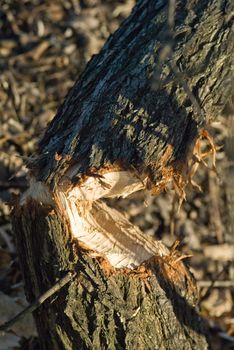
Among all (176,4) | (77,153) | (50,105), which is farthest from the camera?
(50,105)

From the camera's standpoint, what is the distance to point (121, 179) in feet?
7.97

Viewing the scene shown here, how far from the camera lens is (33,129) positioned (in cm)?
438

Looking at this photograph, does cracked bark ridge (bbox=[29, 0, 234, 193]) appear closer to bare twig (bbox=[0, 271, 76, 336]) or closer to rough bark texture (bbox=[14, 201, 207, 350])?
rough bark texture (bbox=[14, 201, 207, 350])

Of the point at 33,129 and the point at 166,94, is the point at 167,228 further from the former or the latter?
the point at 166,94

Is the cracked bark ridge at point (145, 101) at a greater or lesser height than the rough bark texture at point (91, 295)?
greater

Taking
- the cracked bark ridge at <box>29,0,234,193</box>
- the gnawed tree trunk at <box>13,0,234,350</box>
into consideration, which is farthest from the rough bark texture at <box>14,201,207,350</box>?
the cracked bark ridge at <box>29,0,234,193</box>

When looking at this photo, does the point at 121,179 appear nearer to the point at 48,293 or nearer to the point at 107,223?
the point at 107,223

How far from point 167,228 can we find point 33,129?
111 cm

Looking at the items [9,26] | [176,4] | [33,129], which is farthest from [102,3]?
[176,4]

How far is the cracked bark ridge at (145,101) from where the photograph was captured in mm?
2399

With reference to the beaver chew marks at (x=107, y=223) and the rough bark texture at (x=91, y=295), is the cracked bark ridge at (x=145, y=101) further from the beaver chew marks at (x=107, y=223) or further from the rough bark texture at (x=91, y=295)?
the rough bark texture at (x=91, y=295)

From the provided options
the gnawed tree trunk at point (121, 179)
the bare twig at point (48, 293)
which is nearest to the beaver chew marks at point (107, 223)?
the gnawed tree trunk at point (121, 179)

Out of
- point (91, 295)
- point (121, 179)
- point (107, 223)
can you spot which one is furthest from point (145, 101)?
point (91, 295)

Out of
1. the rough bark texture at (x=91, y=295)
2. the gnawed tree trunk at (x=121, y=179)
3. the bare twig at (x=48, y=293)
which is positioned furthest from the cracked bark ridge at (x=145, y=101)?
the bare twig at (x=48, y=293)
